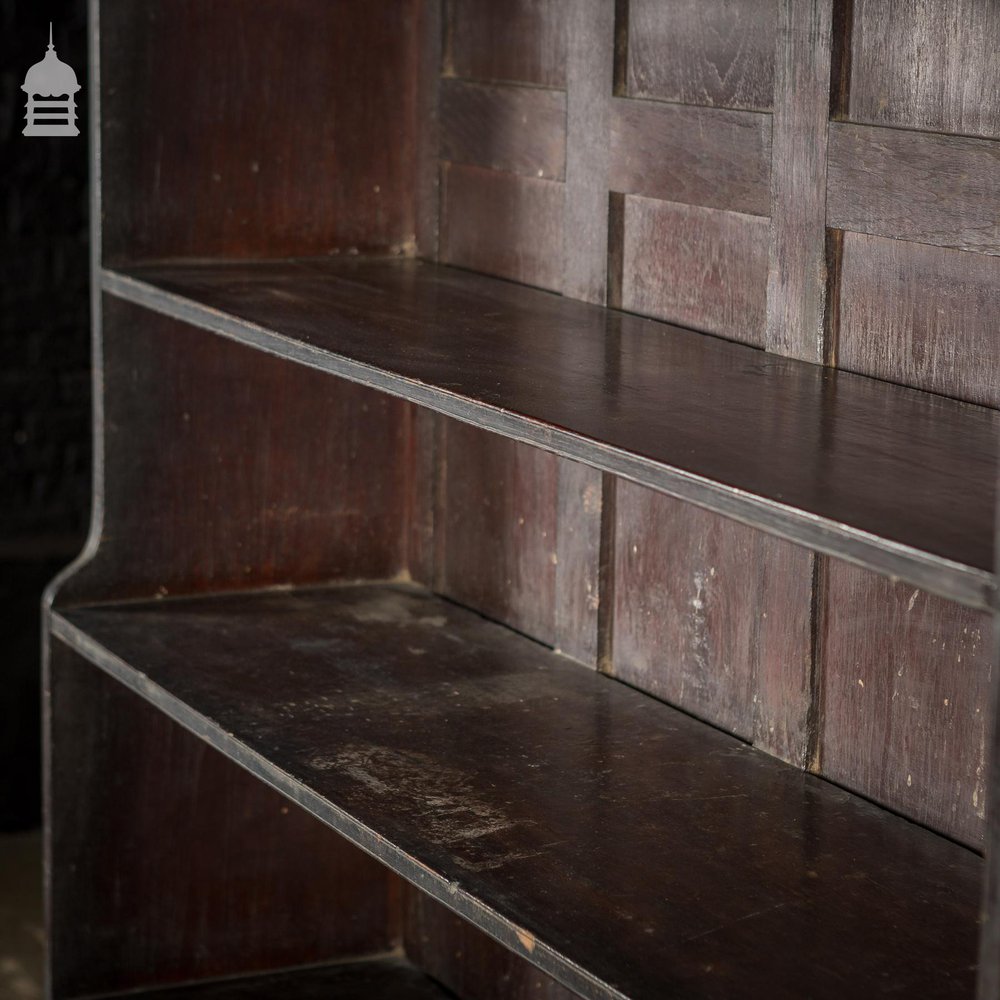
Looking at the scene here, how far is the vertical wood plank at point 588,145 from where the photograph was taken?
2102 millimetres

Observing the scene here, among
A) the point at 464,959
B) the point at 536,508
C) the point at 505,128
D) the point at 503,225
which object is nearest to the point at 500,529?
the point at 536,508

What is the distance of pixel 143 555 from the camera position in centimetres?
251

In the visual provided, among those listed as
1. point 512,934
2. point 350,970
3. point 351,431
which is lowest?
point 350,970

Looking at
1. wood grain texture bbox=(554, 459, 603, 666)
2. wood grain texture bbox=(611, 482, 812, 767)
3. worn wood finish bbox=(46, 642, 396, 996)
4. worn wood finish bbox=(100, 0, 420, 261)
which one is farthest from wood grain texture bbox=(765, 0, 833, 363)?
worn wood finish bbox=(46, 642, 396, 996)

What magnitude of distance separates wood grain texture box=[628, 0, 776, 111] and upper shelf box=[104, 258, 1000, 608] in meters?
0.25

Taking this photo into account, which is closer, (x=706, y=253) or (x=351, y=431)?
(x=706, y=253)

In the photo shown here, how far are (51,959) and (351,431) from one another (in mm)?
822

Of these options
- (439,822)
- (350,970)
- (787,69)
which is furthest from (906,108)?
(350,970)

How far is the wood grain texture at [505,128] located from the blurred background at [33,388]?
1.55 metres

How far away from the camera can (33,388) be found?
3.97 metres

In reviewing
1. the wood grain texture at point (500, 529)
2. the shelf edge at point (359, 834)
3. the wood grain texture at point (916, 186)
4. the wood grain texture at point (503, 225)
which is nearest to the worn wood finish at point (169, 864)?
the shelf edge at point (359, 834)

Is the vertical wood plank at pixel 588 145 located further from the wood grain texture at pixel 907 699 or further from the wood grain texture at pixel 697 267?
the wood grain texture at pixel 907 699

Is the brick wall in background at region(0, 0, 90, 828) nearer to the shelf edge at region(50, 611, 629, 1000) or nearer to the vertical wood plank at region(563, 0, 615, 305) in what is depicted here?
the shelf edge at region(50, 611, 629, 1000)

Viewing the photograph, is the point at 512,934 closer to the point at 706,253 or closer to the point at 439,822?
the point at 439,822
